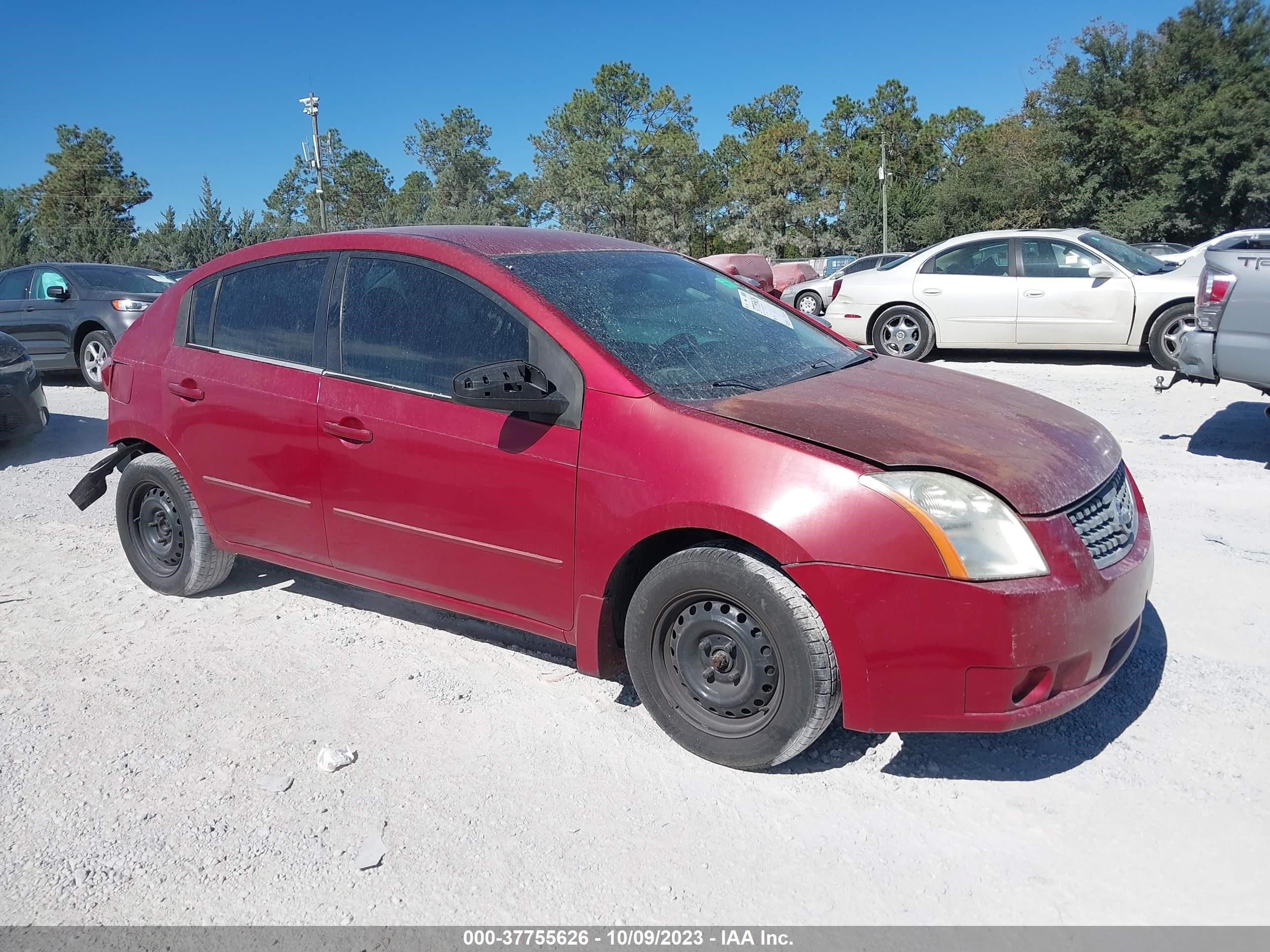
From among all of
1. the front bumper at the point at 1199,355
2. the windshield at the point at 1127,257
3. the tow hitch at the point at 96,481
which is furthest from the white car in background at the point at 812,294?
the tow hitch at the point at 96,481

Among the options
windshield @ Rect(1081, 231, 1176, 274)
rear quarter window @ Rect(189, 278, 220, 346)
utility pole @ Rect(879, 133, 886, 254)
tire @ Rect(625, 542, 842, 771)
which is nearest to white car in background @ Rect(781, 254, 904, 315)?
windshield @ Rect(1081, 231, 1176, 274)

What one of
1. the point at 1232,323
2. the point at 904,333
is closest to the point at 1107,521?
the point at 1232,323

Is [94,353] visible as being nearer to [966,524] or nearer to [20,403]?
[20,403]

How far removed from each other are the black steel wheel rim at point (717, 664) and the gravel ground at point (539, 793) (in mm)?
192

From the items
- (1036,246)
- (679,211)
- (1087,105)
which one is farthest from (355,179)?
(1036,246)

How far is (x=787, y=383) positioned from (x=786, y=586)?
90 cm

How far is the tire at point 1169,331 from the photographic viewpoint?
959 cm

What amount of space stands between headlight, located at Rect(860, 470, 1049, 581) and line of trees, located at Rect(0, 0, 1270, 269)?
49.0 feet

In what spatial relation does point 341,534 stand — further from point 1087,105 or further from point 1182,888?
point 1087,105

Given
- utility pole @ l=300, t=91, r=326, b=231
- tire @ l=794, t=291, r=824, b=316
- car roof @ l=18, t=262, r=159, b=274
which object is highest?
utility pole @ l=300, t=91, r=326, b=231

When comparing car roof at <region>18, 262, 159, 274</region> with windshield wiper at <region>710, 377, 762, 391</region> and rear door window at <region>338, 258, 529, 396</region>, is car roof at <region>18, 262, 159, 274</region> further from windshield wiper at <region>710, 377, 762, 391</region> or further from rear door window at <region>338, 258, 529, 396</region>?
windshield wiper at <region>710, 377, 762, 391</region>

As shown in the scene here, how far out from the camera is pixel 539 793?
290 cm

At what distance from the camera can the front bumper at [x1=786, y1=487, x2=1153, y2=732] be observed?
2537 millimetres

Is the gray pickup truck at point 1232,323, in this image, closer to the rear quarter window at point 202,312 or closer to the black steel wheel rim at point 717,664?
the black steel wheel rim at point 717,664
